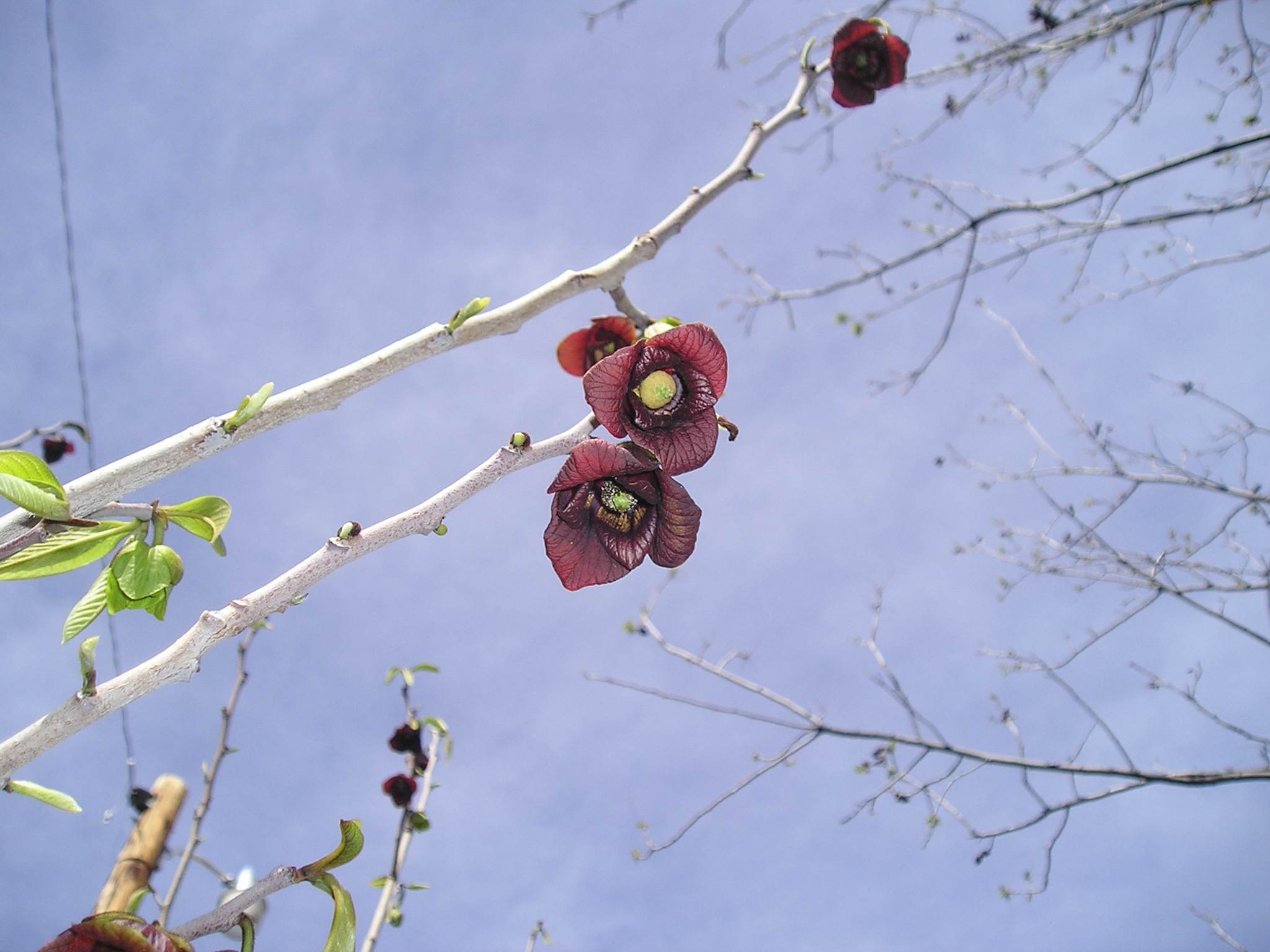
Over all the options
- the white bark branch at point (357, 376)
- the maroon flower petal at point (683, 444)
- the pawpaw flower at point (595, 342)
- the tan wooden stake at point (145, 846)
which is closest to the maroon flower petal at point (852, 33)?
the white bark branch at point (357, 376)

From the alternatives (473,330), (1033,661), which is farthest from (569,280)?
(1033,661)

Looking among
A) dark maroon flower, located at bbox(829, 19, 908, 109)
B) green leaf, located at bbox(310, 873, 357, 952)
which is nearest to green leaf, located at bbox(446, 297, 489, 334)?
green leaf, located at bbox(310, 873, 357, 952)

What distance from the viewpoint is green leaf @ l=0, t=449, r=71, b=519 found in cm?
70

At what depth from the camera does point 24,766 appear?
27.1 inches

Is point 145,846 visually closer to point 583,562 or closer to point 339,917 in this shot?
point 339,917

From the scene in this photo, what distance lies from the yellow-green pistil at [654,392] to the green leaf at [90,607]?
680mm

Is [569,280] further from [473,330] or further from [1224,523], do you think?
[1224,523]

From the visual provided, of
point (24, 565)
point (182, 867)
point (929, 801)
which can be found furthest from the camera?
point (929, 801)

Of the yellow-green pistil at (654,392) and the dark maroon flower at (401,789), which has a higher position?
the dark maroon flower at (401,789)

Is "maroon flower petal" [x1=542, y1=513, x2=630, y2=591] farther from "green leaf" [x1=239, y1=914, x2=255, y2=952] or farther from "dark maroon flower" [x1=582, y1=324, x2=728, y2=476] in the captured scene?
"green leaf" [x1=239, y1=914, x2=255, y2=952]

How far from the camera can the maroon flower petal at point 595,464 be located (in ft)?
2.92

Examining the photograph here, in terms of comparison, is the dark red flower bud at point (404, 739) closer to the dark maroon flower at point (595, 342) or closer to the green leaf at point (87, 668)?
the dark maroon flower at point (595, 342)

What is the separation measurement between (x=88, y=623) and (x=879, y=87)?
1.69 metres

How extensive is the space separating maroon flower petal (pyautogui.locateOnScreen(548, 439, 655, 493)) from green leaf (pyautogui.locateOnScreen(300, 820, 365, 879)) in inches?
17.5
